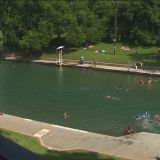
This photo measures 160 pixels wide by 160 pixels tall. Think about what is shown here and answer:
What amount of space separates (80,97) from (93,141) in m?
19.1

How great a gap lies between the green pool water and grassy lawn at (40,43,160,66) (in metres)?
4.36

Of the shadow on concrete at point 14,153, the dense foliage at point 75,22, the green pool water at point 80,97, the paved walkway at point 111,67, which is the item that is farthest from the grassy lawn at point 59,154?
the dense foliage at point 75,22

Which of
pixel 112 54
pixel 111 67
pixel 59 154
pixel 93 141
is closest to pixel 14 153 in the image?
pixel 59 154

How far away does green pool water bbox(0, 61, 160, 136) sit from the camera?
40562 millimetres

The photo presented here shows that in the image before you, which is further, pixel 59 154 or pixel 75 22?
pixel 75 22

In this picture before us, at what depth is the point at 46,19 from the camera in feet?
242

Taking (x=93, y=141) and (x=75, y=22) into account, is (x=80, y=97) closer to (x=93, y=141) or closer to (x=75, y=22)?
(x=93, y=141)

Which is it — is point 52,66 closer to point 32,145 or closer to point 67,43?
point 67,43

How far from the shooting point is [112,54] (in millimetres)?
71250

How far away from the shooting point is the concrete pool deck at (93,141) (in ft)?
94.7

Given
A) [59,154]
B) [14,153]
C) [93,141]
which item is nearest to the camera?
[14,153]

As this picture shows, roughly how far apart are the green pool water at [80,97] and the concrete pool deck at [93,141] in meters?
4.02

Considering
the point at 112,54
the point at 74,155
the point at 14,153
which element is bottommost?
the point at 74,155

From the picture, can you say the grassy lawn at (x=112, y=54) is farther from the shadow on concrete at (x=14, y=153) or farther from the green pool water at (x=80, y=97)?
the shadow on concrete at (x=14, y=153)
